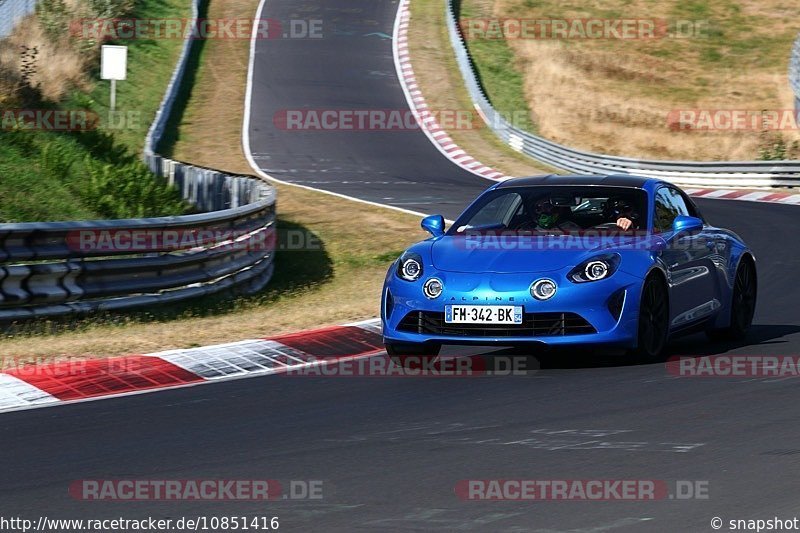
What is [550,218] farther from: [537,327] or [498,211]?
[537,327]

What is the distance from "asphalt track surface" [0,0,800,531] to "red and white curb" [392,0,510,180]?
23049 mm

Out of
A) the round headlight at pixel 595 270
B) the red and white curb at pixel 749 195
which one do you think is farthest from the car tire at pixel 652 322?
the red and white curb at pixel 749 195

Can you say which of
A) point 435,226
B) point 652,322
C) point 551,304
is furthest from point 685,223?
point 435,226

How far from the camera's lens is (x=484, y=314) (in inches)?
364

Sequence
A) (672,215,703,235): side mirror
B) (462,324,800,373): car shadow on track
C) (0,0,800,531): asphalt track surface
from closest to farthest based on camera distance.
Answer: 1. (0,0,800,531): asphalt track surface
2. (462,324,800,373): car shadow on track
3. (672,215,703,235): side mirror

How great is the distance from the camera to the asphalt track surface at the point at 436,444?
18.0 feet

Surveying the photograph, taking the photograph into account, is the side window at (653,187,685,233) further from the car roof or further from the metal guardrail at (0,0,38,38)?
the metal guardrail at (0,0,38,38)

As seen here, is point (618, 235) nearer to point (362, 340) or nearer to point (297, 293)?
point (362, 340)

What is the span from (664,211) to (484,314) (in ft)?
7.19

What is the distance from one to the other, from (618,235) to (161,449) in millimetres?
4491

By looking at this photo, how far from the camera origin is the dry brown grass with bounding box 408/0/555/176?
3503 cm

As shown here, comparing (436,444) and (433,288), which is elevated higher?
(433,288)

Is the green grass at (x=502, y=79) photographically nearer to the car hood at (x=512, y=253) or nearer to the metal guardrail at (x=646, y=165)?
the metal guardrail at (x=646, y=165)

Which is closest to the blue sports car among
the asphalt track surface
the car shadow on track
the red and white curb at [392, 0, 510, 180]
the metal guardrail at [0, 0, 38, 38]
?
the car shadow on track
